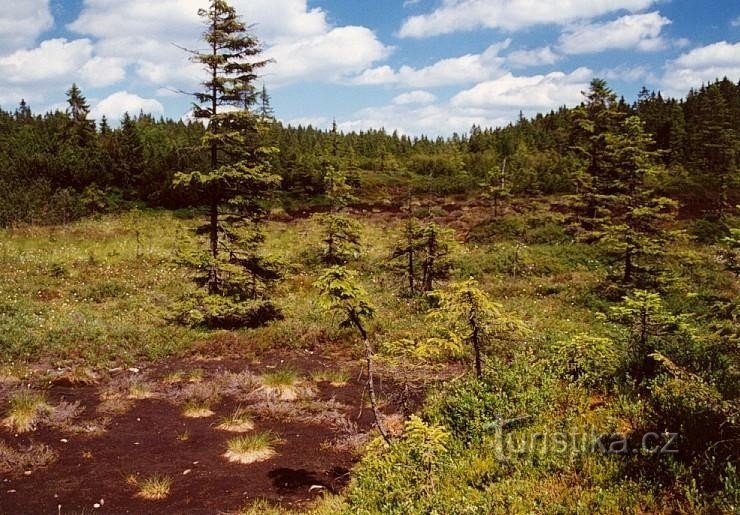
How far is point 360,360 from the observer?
48.1 feet

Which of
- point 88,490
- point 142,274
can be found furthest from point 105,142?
point 88,490

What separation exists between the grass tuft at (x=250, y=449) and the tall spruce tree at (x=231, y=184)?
760 centimetres

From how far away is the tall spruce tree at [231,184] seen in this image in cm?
1673

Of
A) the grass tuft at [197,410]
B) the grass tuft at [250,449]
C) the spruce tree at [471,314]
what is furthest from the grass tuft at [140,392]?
the spruce tree at [471,314]

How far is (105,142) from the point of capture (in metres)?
59.5

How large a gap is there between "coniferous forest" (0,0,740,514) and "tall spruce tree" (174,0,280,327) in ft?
0.29

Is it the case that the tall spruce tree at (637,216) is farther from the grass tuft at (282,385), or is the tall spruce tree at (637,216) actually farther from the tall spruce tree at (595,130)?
the grass tuft at (282,385)

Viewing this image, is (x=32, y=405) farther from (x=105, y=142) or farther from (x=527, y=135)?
(x=527, y=135)

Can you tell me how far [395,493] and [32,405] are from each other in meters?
8.64

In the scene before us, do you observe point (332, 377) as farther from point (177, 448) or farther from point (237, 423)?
point (177, 448)

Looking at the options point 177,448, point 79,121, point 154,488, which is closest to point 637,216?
point 177,448

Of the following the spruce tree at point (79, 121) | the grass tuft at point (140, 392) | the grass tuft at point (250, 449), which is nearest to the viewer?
the grass tuft at point (250, 449)

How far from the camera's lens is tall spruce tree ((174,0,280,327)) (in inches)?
659

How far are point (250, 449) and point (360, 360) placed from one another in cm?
567
